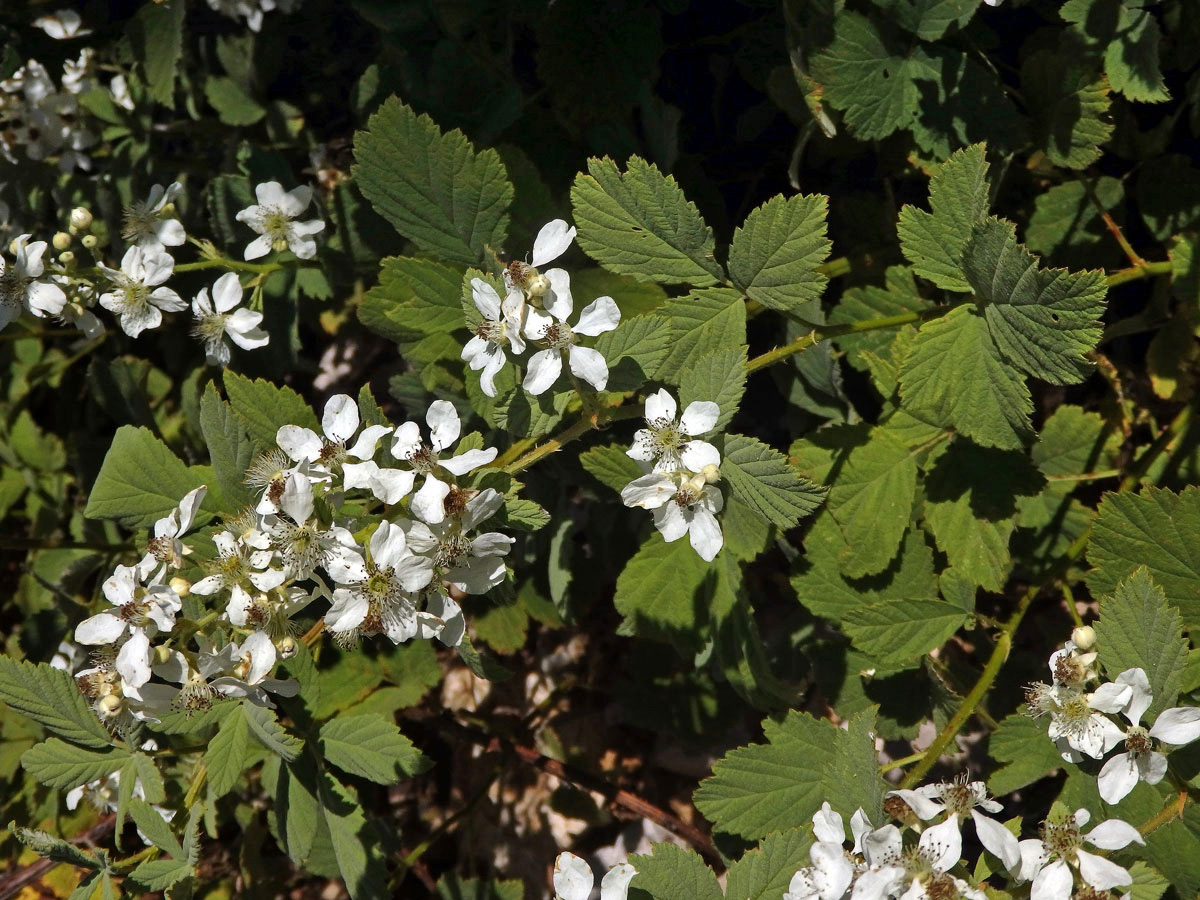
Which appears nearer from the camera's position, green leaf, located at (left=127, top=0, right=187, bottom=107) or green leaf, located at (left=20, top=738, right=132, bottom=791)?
green leaf, located at (left=20, top=738, right=132, bottom=791)

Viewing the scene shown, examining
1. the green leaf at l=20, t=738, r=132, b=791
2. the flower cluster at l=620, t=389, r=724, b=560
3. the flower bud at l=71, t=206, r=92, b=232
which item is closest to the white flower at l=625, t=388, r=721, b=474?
the flower cluster at l=620, t=389, r=724, b=560

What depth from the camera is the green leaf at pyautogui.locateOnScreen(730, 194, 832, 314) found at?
1.70m

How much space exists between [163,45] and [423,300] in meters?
1.08

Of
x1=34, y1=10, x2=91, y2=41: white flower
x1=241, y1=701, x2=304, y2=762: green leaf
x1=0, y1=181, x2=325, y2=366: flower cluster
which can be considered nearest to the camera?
x1=241, y1=701, x2=304, y2=762: green leaf

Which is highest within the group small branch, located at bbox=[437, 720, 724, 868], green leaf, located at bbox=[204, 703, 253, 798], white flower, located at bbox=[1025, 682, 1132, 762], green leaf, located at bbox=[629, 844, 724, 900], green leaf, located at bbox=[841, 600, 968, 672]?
white flower, located at bbox=[1025, 682, 1132, 762]

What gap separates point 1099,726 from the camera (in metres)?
1.62

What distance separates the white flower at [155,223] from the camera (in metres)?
2.32

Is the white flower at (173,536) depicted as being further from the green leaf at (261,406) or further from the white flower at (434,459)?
the white flower at (434,459)

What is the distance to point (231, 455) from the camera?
70.2 inches

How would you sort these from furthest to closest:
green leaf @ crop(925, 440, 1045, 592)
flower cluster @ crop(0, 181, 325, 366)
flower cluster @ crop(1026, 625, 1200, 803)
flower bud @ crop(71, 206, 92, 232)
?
1. flower bud @ crop(71, 206, 92, 232)
2. flower cluster @ crop(0, 181, 325, 366)
3. green leaf @ crop(925, 440, 1045, 592)
4. flower cluster @ crop(1026, 625, 1200, 803)

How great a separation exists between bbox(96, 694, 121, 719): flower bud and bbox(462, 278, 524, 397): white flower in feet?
2.74

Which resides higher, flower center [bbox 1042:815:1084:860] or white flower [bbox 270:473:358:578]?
white flower [bbox 270:473:358:578]

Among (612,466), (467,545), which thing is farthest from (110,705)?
(612,466)

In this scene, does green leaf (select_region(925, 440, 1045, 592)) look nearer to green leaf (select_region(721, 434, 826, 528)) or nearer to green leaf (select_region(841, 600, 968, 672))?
green leaf (select_region(841, 600, 968, 672))
